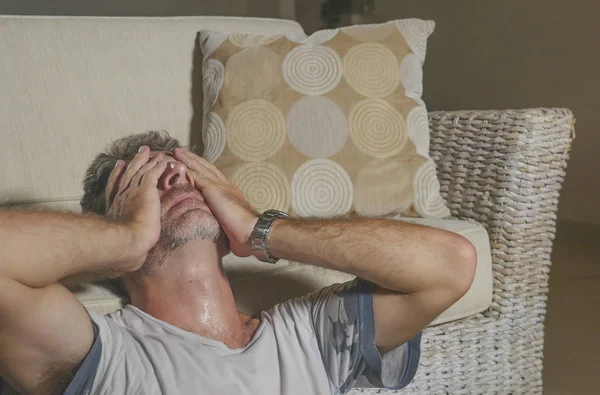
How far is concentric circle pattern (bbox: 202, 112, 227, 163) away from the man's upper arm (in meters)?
0.77

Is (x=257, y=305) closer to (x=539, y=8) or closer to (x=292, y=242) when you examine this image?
(x=292, y=242)

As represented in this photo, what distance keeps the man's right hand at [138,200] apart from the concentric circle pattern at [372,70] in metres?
0.65

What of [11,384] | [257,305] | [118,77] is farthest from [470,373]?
[118,77]

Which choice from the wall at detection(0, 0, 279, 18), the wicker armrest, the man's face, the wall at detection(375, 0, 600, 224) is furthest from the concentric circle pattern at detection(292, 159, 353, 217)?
the wall at detection(0, 0, 279, 18)

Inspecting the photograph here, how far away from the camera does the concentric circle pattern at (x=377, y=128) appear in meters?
1.67

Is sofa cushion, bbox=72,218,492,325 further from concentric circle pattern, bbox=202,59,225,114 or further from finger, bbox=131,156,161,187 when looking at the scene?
concentric circle pattern, bbox=202,59,225,114

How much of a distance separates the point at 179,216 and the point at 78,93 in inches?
29.7

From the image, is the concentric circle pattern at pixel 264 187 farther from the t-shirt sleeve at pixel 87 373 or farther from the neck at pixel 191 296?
the t-shirt sleeve at pixel 87 373

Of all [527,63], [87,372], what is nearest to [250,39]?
[87,372]

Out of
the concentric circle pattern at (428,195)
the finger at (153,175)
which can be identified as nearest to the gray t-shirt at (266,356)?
A: the finger at (153,175)

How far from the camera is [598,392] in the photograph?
5.85 ft

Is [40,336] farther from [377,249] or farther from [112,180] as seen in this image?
[377,249]

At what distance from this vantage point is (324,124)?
166cm

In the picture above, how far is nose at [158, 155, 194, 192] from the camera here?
118cm
